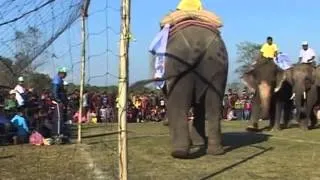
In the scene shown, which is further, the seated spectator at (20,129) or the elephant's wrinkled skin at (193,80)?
the seated spectator at (20,129)

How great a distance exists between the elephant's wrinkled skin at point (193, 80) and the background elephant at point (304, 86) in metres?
7.90

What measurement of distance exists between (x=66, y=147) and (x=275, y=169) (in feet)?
16.7

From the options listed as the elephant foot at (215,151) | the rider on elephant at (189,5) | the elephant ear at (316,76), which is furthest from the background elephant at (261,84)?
the elephant foot at (215,151)

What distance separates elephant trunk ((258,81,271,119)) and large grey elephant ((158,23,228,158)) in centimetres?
655

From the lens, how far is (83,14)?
13.2 metres

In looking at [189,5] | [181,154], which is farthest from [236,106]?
[181,154]

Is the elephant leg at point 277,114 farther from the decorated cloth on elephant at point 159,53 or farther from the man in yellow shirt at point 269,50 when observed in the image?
the decorated cloth on elephant at point 159,53

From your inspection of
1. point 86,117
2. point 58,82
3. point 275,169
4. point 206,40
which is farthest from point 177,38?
point 86,117

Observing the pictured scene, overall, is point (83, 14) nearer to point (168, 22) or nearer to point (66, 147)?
point (168, 22)

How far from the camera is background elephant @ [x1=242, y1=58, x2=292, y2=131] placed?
19109 mm

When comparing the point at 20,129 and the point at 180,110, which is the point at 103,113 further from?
the point at 180,110

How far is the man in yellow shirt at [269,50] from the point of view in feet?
63.9

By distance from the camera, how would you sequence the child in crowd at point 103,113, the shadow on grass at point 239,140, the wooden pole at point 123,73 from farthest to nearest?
the child in crowd at point 103,113 → the shadow on grass at point 239,140 → the wooden pole at point 123,73

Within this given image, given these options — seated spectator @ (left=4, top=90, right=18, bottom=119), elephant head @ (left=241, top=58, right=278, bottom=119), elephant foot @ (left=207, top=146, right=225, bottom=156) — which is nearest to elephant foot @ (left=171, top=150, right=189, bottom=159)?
elephant foot @ (left=207, top=146, right=225, bottom=156)
